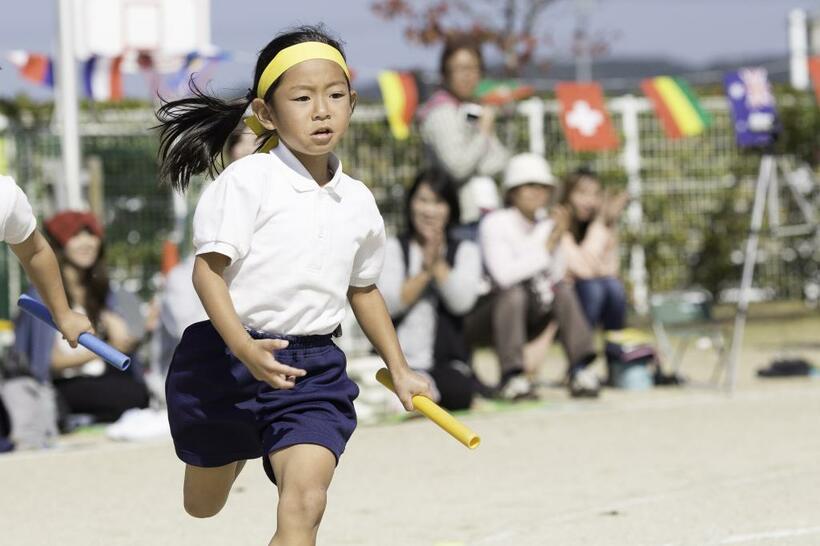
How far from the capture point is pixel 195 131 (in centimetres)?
452

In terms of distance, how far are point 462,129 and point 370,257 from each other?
18.1 ft

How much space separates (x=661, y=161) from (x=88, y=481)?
28.7ft

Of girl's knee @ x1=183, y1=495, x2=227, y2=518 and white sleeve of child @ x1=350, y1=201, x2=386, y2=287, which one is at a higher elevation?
white sleeve of child @ x1=350, y1=201, x2=386, y2=287

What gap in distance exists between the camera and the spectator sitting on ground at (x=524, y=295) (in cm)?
952

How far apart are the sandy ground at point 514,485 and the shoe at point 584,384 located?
289mm

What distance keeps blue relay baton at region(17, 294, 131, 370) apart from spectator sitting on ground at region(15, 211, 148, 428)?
160 inches

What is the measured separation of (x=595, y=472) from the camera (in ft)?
22.6

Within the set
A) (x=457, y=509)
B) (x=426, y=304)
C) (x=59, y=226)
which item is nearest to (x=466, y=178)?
(x=426, y=304)

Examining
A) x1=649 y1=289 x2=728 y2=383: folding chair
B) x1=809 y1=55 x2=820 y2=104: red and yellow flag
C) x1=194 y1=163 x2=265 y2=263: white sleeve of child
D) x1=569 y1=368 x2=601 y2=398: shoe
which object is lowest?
x1=569 y1=368 x2=601 y2=398: shoe

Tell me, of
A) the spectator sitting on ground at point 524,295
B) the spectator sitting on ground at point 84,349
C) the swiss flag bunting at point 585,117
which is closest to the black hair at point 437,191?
the spectator sitting on ground at point 524,295

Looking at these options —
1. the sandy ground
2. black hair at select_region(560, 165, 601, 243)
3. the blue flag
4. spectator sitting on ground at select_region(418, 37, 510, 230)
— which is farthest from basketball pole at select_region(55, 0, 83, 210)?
the blue flag

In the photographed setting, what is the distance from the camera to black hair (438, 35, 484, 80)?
32.4ft

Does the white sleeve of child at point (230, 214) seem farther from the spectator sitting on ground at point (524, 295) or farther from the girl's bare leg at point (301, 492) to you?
the spectator sitting on ground at point (524, 295)

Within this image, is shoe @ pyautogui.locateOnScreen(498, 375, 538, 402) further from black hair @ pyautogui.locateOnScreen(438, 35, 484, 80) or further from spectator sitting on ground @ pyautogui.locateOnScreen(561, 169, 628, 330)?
black hair @ pyautogui.locateOnScreen(438, 35, 484, 80)
